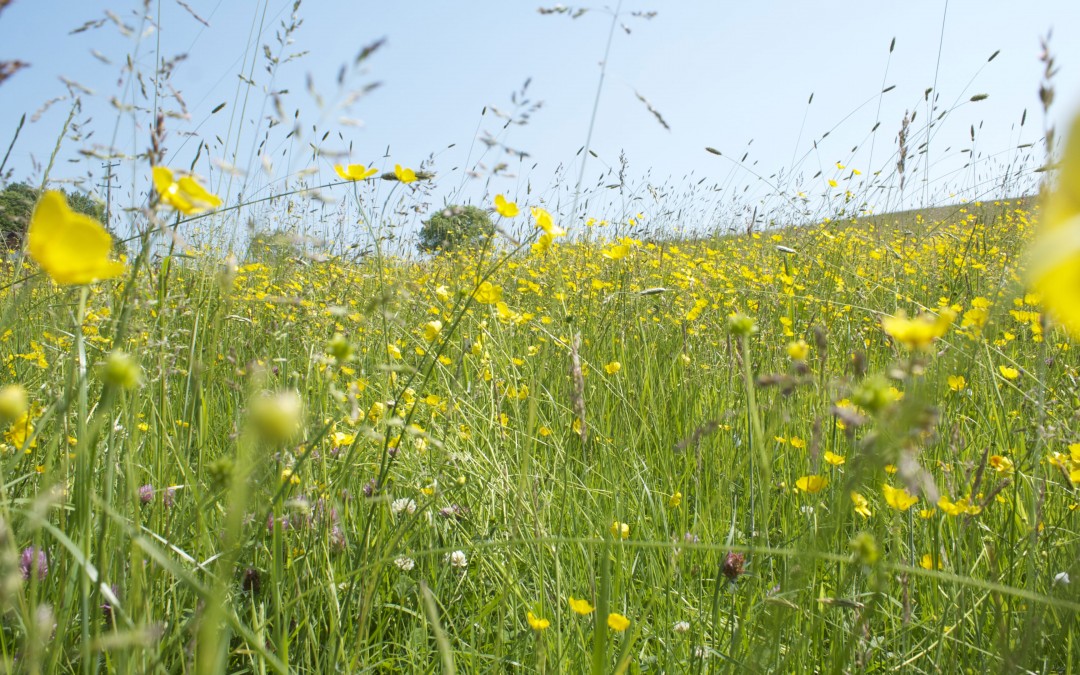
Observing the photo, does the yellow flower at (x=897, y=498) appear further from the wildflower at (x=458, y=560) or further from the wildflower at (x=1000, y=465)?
the wildflower at (x=458, y=560)

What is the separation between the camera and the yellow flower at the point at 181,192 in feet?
2.31

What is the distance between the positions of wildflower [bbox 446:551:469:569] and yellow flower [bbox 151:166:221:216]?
2.78ft

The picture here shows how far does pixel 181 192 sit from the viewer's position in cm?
75

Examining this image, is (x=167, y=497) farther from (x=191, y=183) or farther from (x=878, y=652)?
(x=878, y=652)

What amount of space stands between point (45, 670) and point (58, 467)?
0.59 meters

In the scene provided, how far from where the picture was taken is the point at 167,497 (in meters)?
1.18

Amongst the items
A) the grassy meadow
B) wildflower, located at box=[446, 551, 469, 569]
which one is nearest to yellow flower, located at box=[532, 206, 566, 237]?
the grassy meadow

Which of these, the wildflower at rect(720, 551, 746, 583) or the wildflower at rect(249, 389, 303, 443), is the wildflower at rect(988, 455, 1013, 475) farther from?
the wildflower at rect(249, 389, 303, 443)

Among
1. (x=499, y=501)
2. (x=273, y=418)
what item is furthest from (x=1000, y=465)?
(x=273, y=418)

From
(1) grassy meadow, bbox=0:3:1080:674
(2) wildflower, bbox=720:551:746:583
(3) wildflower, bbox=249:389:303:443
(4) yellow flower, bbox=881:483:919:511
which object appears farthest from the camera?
(2) wildflower, bbox=720:551:746:583

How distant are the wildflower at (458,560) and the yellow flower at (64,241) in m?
0.93

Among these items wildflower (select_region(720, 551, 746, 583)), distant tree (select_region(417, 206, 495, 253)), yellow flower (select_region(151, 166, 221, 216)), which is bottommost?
wildflower (select_region(720, 551, 746, 583))

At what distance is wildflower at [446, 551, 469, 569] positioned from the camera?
4.51ft

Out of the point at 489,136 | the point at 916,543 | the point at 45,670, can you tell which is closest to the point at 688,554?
the point at 916,543
